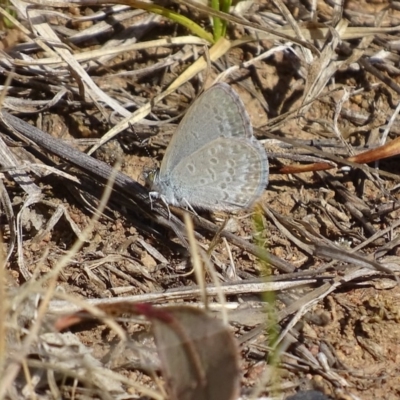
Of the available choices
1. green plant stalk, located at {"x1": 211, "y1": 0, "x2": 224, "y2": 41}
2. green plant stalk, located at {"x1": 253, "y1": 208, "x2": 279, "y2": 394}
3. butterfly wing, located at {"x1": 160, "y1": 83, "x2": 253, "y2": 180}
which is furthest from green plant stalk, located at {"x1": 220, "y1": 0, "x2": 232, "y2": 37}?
green plant stalk, located at {"x1": 253, "y1": 208, "x2": 279, "y2": 394}

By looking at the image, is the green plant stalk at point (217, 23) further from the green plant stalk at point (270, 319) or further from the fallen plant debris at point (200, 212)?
the green plant stalk at point (270, 319)

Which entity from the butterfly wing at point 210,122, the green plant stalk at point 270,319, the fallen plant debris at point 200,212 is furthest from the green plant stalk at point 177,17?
the green plant stalk at point 270,319

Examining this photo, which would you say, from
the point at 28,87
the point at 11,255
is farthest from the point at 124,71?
the point at 11,255

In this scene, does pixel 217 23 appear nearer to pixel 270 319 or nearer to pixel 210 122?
pixel 210 122

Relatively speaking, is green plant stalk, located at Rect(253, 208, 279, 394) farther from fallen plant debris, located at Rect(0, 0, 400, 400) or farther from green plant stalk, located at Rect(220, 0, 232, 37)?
green plant stalk, located at Rect(220, 0, 232, 37)

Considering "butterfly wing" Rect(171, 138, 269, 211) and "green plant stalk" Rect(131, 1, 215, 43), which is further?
"green plant stalk" Rect(131, 1, 215, 43)

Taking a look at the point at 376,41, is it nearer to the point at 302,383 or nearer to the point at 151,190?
the point at 151,190

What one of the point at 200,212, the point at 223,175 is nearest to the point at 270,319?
the point at 223,175
